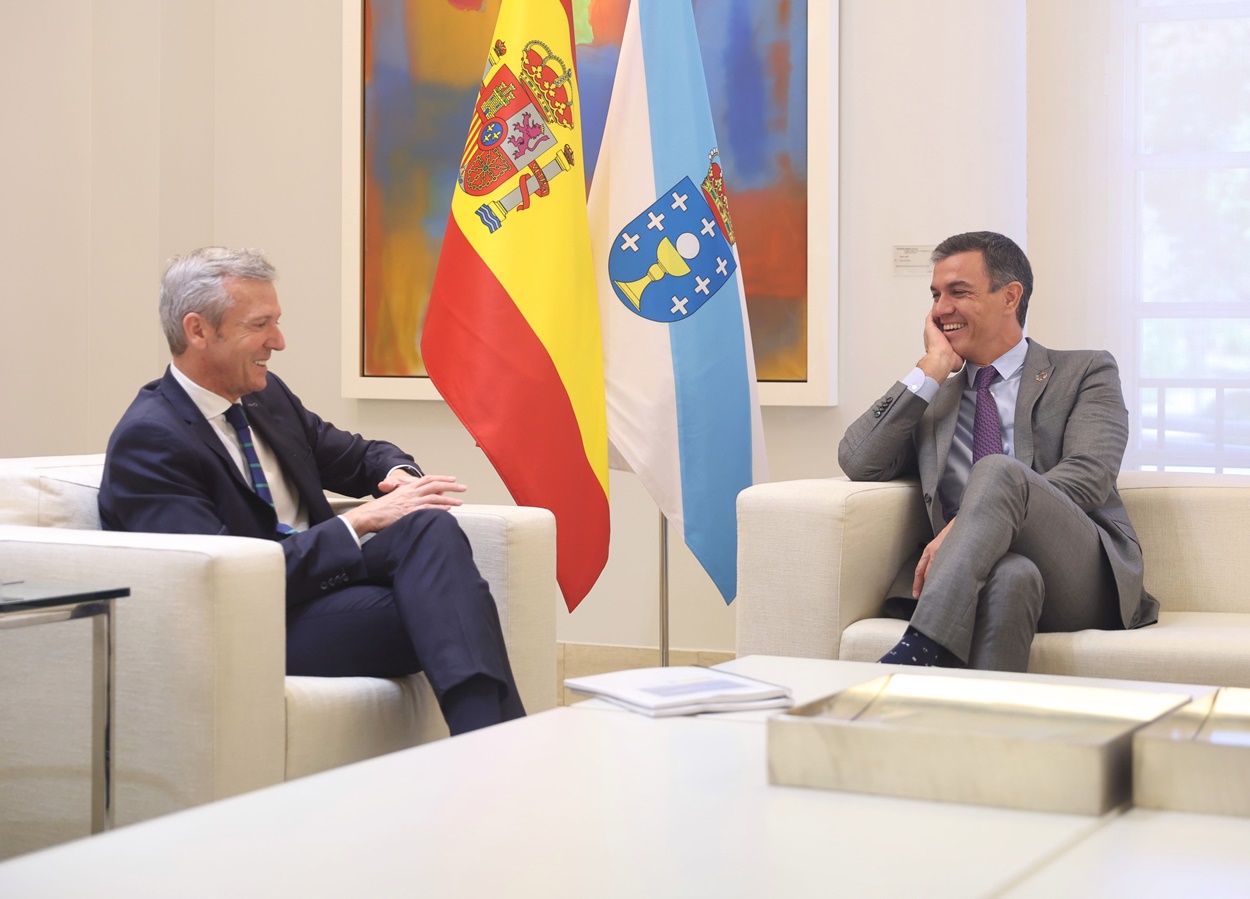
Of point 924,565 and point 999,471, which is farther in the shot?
point 924,565

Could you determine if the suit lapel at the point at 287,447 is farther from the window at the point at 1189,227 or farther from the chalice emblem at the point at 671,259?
the window at the point at 1189,227

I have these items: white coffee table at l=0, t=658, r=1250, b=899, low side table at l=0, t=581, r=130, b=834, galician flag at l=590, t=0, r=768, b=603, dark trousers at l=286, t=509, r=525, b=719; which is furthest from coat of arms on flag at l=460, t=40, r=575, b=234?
white coffee table at l=0, t=658, r=1250, b=899

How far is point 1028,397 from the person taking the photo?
308 centimetres

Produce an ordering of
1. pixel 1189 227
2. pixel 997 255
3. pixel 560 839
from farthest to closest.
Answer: pixel 1189 227 → pixel 997 255 → pixel 560 839

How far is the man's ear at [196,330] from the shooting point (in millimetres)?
2703

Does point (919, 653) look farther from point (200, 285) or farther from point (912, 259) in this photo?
point (912, 259)

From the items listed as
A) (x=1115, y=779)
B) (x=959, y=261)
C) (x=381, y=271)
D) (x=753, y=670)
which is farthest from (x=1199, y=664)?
(x=381, y=271)

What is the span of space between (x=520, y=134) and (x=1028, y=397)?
1392mm

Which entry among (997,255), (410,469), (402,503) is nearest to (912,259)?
(997,255)

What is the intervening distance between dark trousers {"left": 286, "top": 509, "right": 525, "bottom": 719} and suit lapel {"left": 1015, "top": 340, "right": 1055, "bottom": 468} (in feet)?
4.18

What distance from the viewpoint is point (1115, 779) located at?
1210 mm

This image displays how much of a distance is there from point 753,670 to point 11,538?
1.26m

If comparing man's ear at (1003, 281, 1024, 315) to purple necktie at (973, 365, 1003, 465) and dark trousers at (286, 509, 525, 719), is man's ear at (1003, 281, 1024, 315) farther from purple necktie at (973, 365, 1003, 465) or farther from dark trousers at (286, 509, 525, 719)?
dark trousers at (286, 509, 525, 719)

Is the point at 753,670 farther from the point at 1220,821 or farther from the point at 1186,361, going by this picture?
the point at 1186,361
